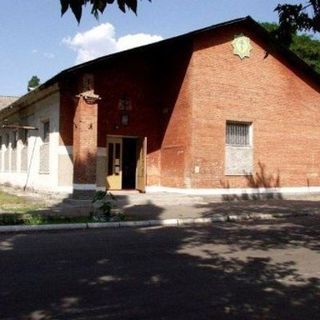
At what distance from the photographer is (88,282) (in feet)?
22.3

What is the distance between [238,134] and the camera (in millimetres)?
22469

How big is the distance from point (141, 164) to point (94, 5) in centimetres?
1901

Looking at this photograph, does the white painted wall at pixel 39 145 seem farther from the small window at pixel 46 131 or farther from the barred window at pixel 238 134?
the barred window at pixel 238 134

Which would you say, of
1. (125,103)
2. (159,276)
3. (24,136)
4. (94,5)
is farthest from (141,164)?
(94,5)

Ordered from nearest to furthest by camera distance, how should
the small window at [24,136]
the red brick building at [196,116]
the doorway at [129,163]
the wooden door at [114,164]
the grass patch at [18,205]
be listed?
the grass patch at [18,205], the red brick building at [196,116], the wooden door at [114,164], the doorway at [129,163], the small window at [24,136]

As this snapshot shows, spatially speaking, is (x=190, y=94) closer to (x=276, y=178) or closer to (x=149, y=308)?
(x=276, y=178)

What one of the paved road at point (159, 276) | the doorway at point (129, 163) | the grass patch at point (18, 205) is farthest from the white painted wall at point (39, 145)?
the paved road at point (159, 276)

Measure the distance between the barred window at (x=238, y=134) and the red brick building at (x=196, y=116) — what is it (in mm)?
45

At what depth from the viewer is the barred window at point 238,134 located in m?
22.2

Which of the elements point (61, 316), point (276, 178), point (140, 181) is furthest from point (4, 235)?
point (276, 178)

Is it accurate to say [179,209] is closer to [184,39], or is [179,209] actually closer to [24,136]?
[184,39]

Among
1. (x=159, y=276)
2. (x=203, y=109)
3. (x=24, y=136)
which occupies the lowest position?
(x=159, y=276)

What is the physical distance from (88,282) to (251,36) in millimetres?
18164

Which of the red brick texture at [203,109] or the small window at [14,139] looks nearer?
the red brick texture at [203,109]
